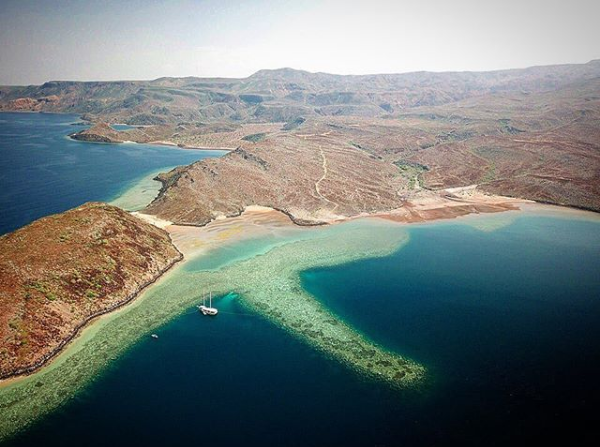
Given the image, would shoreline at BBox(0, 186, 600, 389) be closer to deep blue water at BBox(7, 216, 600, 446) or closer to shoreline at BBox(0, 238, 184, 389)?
shoreline at BBox(0, 238, 184, 389)

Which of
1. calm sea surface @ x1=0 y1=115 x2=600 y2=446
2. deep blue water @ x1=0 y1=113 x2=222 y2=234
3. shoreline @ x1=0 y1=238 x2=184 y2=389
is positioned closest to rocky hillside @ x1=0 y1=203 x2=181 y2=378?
shoreline @ x1=0 y1=238 x2=184 y2=389

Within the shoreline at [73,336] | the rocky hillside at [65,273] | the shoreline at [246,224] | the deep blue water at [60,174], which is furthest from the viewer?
the deep blue water at [60,174]

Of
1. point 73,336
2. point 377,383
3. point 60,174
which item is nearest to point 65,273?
point 73,336

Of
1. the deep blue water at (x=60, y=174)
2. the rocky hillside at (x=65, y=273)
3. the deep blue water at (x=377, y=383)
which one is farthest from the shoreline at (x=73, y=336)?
the deep blue water at (x=60, y=174)

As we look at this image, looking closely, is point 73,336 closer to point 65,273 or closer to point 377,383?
point 65,273

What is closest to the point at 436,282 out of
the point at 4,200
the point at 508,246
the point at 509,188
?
the point at 508,246

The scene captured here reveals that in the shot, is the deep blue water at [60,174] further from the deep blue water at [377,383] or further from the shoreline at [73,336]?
the deep blue water at [377,383]

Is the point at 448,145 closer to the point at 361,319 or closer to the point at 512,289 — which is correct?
the point at 512,289
